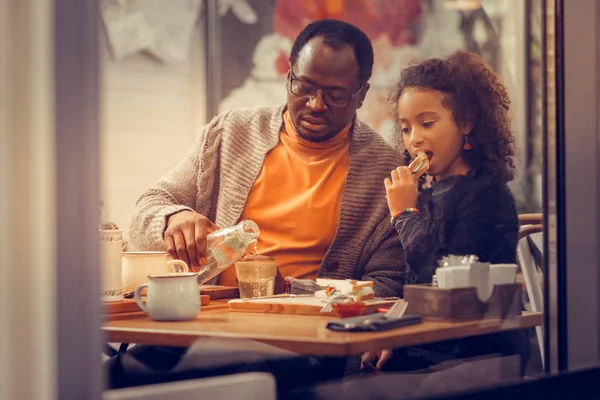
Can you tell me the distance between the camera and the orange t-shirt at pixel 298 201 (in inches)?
76.9

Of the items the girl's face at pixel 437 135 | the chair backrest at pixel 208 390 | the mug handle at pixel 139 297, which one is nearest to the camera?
the chair backrest at pixel 208 390

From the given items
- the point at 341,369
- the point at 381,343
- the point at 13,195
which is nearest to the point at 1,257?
the point at 13,195

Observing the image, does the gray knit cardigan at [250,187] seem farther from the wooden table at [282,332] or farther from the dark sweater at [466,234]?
the wooden table at [282,332]

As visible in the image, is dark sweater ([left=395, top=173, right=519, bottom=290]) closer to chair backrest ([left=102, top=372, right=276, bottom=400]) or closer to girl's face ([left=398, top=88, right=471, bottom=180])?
girl's face ([left=398, top=88, right=471, bottom=180])

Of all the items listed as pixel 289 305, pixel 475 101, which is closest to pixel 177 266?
pixel 289 305

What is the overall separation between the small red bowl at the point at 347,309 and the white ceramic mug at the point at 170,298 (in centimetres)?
29

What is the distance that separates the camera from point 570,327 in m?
1.80

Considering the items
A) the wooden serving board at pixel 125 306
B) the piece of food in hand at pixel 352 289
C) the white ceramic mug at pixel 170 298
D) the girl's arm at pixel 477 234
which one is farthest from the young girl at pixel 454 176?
the wooden serving board at pixel 125 306

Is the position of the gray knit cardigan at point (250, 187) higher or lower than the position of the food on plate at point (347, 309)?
higher

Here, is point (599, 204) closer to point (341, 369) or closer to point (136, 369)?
point (341, 369)

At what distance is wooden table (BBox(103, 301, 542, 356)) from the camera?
1377 millimetres

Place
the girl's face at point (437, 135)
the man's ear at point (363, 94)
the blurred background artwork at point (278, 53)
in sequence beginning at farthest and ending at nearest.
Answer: the man's ear at point (363, 94) → the girl's face at point (437, 135) → the blurred background artwork at point (278, 53)

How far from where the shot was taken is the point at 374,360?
5.46 feet

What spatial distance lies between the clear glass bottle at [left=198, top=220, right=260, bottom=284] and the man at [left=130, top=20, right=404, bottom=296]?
0.02 m
